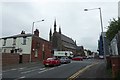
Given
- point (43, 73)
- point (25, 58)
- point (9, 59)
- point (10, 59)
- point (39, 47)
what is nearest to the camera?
point (43, 73)

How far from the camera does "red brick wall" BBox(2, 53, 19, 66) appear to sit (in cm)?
3756

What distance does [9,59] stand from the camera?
39281 mm

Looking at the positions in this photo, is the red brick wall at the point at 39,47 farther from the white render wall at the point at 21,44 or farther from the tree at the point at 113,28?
the tree at the point at 113,28

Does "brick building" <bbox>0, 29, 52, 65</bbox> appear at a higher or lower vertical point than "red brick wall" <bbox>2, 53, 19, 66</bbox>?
higher

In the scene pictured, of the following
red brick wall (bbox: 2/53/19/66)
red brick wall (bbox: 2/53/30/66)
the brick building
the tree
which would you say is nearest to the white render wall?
the brick building

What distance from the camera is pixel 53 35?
137m

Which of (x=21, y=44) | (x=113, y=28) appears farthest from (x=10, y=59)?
(x=113, y=28)

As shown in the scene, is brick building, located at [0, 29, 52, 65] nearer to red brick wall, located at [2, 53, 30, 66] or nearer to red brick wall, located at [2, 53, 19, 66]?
red brick wall, located at [2, 53, 30, 66]

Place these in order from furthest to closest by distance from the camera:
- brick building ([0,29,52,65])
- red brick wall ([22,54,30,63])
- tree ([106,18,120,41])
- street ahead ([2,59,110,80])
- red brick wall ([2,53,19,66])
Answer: brick building ([0,29,52,65]) < red brick wall ([22,54,30,63]) < red brick wall ([2,53,19,66]) < tree ([106,18,120,41]) < street ahead ([2,59,110,80])

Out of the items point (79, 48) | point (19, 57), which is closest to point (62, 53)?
point (19, 57)

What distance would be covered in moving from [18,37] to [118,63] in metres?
43.0

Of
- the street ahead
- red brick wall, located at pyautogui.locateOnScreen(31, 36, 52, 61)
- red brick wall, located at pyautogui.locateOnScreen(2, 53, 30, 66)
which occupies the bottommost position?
the street ahead

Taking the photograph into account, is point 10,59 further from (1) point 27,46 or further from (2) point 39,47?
(2) point 39,47

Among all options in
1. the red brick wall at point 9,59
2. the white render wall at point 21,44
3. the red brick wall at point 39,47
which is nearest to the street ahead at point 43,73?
the red brick wall at point 9,59
